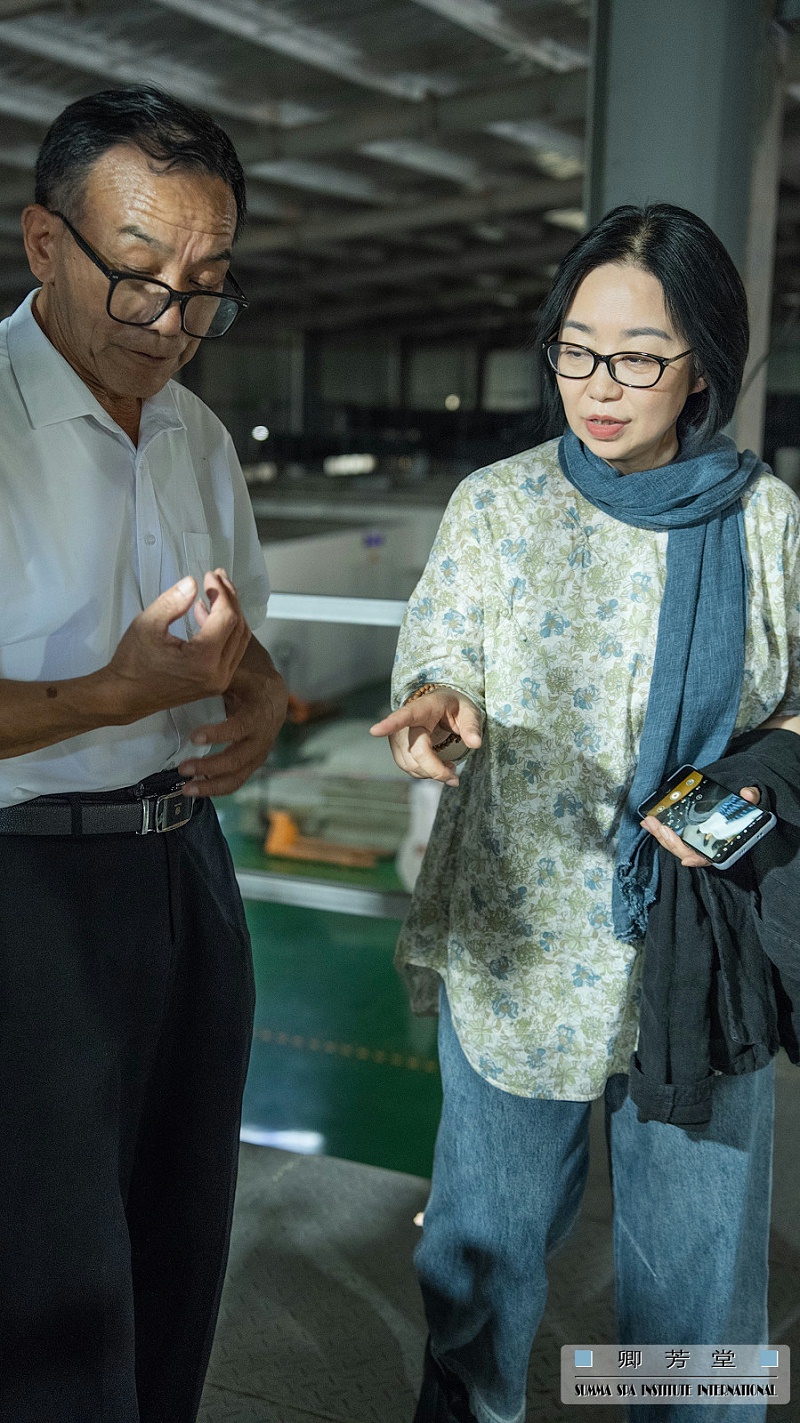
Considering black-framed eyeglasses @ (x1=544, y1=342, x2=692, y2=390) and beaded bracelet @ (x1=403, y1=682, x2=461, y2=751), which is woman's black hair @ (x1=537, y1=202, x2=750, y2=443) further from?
beaded bracelet @ (x1=403, y1=682, x2=461, y2=751)

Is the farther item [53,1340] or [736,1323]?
[736,1323]

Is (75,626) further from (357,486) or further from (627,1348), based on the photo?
(357,486)

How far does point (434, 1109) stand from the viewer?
4328mm

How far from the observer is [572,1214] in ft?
4.80

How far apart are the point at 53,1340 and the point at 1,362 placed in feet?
3.02

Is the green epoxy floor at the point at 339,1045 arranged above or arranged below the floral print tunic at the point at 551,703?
below

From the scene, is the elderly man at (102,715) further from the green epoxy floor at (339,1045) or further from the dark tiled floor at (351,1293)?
the green epoxy floor at (339,1045)

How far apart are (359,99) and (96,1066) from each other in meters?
7.88

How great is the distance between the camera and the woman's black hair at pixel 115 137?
1.01 metres

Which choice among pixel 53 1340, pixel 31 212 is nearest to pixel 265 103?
pixel 31 212

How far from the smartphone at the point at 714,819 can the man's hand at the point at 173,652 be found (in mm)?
511

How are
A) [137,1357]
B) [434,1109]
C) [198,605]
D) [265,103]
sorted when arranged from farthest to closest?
[265,103]
[434,1109]
[137,1357]
[198,605]

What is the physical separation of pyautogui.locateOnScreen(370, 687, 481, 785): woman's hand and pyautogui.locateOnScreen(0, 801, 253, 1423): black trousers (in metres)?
0.24

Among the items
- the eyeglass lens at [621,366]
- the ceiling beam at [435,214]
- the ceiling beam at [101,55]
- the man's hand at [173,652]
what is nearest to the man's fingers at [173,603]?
A: the man's hand at [173,652]
